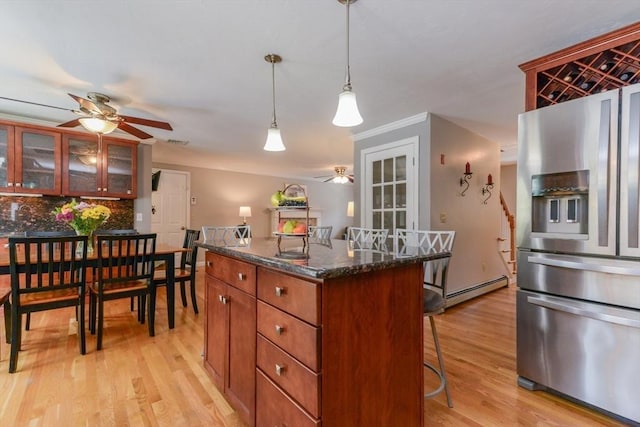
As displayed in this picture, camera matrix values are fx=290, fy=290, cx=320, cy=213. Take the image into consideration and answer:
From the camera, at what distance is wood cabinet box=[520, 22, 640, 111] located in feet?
5.99

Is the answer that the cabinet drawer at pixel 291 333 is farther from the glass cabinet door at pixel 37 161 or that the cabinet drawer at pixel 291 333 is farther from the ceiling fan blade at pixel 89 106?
the glass cabinet door at pixel 37 161

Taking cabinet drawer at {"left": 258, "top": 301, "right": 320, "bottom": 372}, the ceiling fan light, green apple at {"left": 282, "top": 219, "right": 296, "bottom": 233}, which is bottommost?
cabinet drawer at {"left": 258, "top": 301, "right": 320, "bottom": 372}

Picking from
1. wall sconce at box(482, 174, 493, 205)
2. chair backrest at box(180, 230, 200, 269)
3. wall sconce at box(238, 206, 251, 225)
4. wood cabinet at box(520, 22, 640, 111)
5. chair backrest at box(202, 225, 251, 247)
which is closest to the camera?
wood cabinet at box(520, 22, 640, 111)

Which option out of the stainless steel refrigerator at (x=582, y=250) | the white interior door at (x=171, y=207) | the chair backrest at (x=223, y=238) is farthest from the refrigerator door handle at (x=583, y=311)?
the white interior door at (x=171, y=207)

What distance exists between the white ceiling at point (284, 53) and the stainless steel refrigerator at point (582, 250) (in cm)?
64

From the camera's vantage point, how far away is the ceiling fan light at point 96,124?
2692 millimetres

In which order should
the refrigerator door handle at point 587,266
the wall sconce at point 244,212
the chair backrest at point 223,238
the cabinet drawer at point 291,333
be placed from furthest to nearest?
the wall sconce at point 244,212 → the chair backrest at point 223,238 → the refrigerator door handle at point 587,266 → the cabinet drawer at point 291,333

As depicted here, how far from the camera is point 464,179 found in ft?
12.8

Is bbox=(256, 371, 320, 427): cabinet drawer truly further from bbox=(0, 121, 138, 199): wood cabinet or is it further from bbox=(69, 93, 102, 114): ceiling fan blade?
bbox=(0, 121, 138, 199): wood cabinet

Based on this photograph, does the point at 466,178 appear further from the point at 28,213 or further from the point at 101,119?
the point at 28,213

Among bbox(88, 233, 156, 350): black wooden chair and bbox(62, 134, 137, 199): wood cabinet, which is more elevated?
bbox(62, 134, 137, 199): wood cabinet

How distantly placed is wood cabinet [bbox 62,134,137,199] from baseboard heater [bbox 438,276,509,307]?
461 cm

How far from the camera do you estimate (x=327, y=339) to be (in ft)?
3.51

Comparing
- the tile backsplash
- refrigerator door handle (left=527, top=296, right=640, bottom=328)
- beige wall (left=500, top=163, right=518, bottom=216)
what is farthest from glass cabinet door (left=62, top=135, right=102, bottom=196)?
beige wall (left=500, top=163, right=518, bottom=216)
